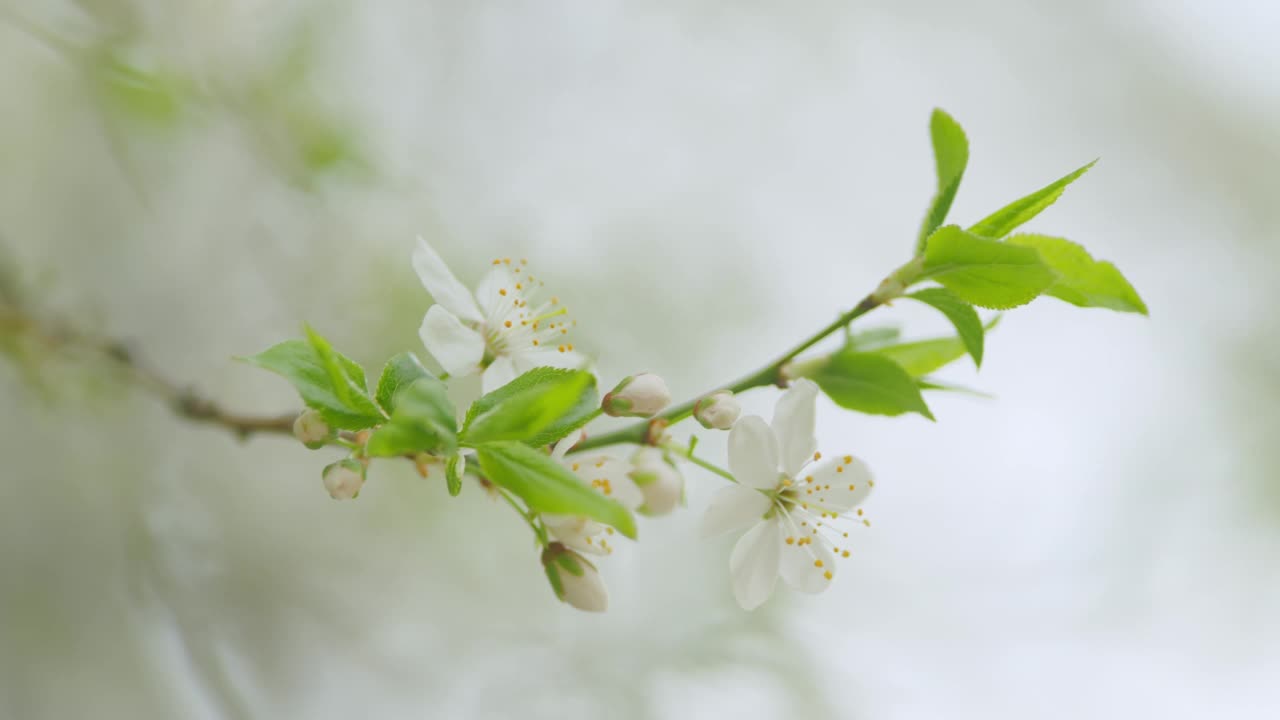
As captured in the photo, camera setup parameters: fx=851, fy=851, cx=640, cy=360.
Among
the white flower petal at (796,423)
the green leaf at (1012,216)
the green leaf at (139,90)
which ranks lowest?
the white flower petal at (796,423)

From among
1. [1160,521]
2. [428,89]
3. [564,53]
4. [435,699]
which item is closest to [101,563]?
[435,699]

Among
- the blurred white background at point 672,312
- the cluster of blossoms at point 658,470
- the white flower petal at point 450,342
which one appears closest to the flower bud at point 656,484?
the cluster of blossoms at point 658,470

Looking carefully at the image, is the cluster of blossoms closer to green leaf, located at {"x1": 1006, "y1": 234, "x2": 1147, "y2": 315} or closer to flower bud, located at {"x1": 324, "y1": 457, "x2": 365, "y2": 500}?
flower bud, located at {"x1": 324, "y1": 457, "x2": 365, "y2": 500}

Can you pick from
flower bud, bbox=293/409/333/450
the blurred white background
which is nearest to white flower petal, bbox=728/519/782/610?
flower bud, bbox=293/409/333/450

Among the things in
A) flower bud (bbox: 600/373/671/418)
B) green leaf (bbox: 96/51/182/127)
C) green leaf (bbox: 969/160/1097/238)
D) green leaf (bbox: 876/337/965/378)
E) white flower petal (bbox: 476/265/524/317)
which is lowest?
flower bud (bbox: 600/373/671/418)

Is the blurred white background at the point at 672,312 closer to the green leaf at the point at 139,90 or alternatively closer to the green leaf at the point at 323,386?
the green leaf at the point at 139,90

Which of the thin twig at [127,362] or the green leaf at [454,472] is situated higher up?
the thin twig at [127,362]
